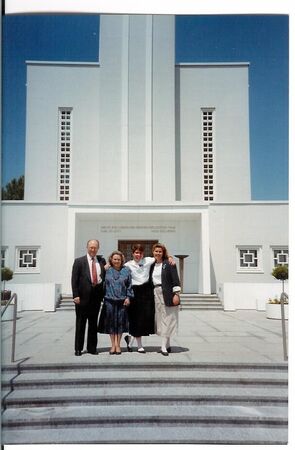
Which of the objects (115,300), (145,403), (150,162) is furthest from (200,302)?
(145,403)

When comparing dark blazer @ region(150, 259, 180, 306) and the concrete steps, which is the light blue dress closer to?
dark blazer @ region(150, 259, 180, 306)

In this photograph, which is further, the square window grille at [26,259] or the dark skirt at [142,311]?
the square window grille at [26,259]

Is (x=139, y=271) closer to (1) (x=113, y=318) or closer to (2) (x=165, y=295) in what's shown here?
(2) (x=165, y=295)

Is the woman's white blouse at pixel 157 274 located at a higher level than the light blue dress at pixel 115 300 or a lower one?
higher

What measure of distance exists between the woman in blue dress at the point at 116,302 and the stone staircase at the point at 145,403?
2.09ft

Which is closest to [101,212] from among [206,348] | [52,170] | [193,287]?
[52,170]

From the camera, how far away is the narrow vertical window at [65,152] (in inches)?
574

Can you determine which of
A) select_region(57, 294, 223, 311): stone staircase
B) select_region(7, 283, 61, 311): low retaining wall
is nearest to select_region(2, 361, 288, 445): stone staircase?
select_region(7, 283, 61, 311): low retaining wall

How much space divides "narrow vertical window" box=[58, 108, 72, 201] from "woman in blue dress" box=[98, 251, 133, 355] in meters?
9.12

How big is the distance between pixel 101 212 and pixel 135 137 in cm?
290

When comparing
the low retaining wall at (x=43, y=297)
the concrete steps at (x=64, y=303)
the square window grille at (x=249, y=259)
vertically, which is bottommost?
the concrete steps at (x=64, y=303)

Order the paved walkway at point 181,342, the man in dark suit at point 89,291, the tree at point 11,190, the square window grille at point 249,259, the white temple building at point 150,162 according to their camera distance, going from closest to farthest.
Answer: the paved walkway at point 181,342, the tree at point 11,190, the man in dark suit at point 89,291, the square window grille at point 249,259, the white temple building at point 150,162

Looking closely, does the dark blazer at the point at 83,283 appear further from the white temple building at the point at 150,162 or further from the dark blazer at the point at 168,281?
the white temple building at the point at 150,162

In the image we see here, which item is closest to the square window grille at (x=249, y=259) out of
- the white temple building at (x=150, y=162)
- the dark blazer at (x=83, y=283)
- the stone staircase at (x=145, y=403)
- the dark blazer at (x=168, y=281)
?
the white temple building at (x=150, y=162)
